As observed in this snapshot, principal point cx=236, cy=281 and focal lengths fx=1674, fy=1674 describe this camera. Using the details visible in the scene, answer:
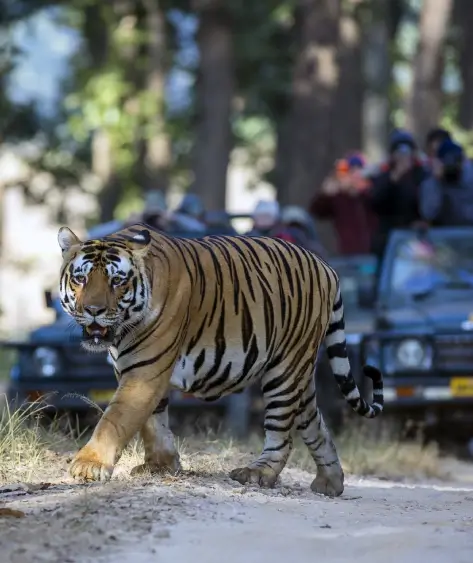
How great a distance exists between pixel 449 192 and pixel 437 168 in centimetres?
29

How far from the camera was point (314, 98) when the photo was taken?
2200 centimetres

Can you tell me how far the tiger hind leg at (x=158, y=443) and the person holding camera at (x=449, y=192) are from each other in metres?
6.24

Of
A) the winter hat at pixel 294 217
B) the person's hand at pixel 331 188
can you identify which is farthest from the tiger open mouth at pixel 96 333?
the person's hand at pixel 331 188

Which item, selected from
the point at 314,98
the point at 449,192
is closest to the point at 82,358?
the point at 449,192

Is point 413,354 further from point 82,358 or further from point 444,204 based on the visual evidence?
point 82,358

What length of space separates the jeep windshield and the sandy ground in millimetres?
5284

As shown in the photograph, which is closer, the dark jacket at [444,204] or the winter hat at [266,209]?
the winter hat at [266,209]

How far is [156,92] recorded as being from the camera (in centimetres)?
2791

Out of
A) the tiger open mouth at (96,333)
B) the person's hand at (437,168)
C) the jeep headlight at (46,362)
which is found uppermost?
the person's hand at (437,168)

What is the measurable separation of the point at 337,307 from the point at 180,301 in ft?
4.41

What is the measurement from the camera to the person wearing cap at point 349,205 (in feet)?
55.3

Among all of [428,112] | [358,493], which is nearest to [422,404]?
[358,493]

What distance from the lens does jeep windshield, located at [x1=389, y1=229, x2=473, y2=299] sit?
13.4 meters

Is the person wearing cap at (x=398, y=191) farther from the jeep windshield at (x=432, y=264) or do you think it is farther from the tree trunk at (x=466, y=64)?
the tree trunk at (x=466, y=64)
